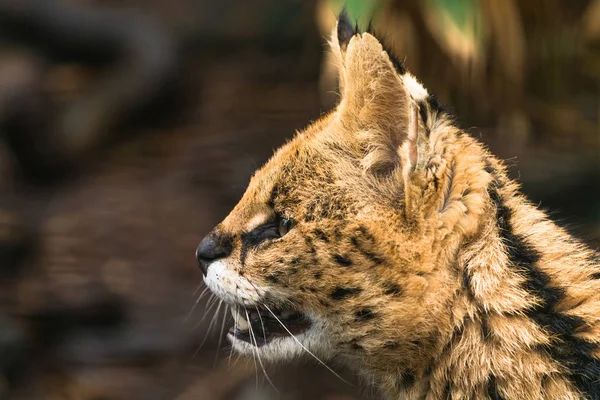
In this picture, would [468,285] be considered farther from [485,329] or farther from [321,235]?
[321,235]

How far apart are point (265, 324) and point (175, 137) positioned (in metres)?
8.18

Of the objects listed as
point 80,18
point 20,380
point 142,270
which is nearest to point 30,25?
point 80,18

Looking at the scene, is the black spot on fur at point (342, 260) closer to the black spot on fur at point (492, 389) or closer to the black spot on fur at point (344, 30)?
the black spot on fur at point (492, 389)

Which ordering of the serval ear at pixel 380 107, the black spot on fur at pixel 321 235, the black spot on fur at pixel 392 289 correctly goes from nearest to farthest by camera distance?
the serval ear at pixel 380 107 < the black spot on fur at pixel 392 289 < the black spot on fur at pixel 321 235

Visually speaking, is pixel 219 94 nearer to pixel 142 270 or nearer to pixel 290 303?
pixel 142 270

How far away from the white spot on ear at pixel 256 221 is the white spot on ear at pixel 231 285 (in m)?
0.20

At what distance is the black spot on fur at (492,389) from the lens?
3783 mm

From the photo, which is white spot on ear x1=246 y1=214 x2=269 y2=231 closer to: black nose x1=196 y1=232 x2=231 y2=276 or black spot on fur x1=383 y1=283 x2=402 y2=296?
black nose x1=196 y1=232 x2=231 y2=276

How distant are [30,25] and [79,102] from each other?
156 cm

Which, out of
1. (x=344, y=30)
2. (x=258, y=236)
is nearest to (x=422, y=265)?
(x=258, y=236)

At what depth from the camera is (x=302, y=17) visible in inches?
506

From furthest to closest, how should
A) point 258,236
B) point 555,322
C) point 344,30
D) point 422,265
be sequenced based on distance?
point 344,30
point 258,236
point 422,265
point 555,322

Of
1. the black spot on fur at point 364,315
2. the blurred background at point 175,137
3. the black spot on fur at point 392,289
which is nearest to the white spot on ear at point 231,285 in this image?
the black spot on fur at point 364,315

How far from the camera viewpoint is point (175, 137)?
12.4m
